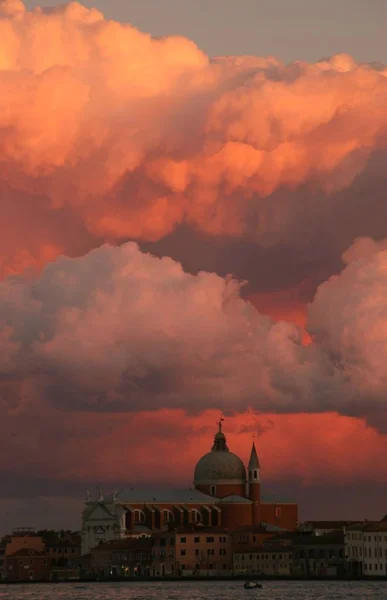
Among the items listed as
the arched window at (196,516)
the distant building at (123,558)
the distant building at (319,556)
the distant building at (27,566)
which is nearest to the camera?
the distant building at (319,556)

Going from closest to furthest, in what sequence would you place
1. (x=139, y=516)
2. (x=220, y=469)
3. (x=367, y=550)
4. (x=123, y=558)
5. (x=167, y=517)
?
(x=367, y=550) < (x=123, y=558) < (x=139, y=516) < (x=167, y=517) < (x=220, y=469)

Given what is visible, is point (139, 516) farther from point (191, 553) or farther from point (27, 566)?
point (191, 553)

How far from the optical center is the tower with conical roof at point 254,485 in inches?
7047

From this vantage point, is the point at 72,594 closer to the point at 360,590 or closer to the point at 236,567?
the point at 360,590

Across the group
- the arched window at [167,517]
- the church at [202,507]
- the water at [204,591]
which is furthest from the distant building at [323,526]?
the water at [204,591]

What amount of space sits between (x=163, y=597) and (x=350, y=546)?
42.9 meters

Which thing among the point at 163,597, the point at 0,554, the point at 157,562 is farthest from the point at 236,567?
the point at 163,597

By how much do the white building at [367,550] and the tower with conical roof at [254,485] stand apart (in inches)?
970

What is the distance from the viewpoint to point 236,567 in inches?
6378

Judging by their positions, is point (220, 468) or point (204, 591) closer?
point (204, 591)

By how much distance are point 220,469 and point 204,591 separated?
5373cm

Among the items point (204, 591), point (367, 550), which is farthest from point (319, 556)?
point (204, 591)

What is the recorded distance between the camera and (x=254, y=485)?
180625 mm

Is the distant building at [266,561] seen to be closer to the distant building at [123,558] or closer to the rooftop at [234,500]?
the distant building at [123,558]
